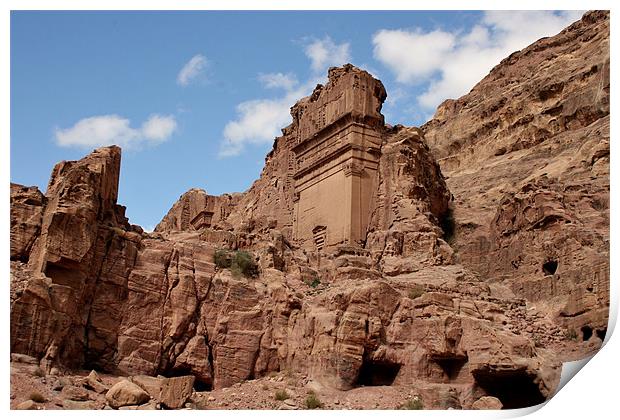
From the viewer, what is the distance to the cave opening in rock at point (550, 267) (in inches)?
1183

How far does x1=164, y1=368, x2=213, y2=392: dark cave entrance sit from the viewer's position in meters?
24.8

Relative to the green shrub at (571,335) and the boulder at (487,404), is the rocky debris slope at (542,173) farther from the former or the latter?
the boulder at (487,404)

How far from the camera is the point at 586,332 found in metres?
26.7

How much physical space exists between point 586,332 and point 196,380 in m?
11.1

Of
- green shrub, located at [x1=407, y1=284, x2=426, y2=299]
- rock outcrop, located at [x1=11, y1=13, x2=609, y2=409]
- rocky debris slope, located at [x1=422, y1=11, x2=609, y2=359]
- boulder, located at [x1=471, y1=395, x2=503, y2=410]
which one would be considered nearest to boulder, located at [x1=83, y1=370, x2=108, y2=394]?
rock outcrop, located at [x1=11, y1=13, x2=609, y2=409]

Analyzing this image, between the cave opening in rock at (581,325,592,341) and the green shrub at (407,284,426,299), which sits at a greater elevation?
the green shrub at (407,284,426,299)

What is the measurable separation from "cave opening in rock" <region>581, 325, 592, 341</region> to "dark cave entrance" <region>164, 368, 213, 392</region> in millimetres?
10606

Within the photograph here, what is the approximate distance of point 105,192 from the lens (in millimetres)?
26125

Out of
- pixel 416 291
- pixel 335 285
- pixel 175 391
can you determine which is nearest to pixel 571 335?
pixel 416 291

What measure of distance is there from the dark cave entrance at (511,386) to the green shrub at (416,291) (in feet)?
9.48

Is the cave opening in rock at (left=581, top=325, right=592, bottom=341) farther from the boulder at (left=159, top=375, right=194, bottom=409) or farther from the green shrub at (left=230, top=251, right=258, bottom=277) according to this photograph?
the boulder at (left=159, top=375, right=194, bottom=409)

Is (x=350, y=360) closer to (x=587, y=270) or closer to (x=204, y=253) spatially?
(x=204, y=253)

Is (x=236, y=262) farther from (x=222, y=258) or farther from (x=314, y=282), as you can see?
(x=314, y=282)

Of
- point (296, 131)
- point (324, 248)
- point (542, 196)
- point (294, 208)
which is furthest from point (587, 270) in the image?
point (296, 131)
